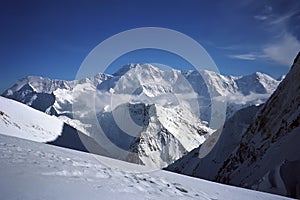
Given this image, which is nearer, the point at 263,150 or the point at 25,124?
the point at 25,124

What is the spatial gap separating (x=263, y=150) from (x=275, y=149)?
662cm

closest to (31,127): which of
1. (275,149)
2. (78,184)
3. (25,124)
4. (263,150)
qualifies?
(25,124)

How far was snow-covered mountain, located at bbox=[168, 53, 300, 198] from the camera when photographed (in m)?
22.0

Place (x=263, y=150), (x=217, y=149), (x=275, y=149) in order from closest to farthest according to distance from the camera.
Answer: (x=275, y=149)
(x=263, y=150)
(x=217, y=149)

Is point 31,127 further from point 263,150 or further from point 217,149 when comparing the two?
point 217,149

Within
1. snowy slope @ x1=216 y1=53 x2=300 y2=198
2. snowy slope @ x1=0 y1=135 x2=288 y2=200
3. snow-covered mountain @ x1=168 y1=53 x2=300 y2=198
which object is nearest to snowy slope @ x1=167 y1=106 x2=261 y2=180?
snow-covered mountain @ x1=168 y1=53 x2=300 y2=198

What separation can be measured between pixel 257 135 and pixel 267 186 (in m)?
23.1

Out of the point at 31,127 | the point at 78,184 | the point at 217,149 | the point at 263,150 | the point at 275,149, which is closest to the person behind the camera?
the point at 78,184

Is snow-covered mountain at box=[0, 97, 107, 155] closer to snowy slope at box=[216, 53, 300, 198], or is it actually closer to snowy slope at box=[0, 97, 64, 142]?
snowy slope at box=[0, 97, 64, 142]

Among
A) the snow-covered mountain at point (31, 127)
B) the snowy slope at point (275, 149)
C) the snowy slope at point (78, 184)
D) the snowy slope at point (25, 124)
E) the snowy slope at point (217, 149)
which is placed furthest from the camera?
the snowy slope at point (217, 149)

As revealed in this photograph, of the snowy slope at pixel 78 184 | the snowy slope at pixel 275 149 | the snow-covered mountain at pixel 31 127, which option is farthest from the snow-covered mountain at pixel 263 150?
the snow-covered mountain at pixel 31 127

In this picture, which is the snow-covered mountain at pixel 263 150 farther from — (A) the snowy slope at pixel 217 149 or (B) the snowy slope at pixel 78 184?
(B) the snowy slope at pixel 78 184

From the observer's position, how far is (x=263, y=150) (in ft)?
115

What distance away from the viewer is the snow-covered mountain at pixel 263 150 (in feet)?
72.3
